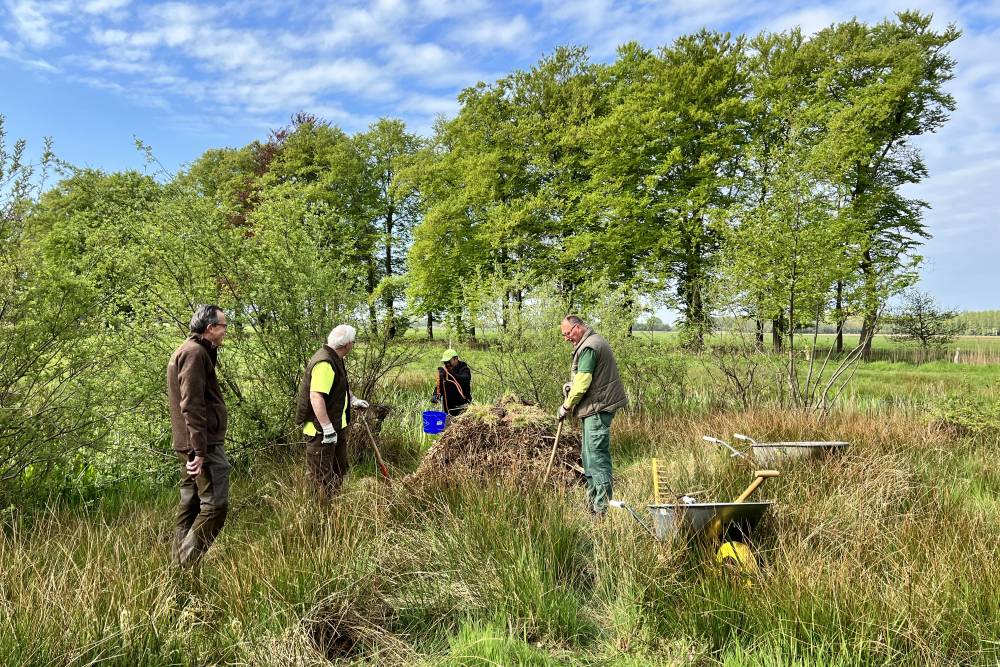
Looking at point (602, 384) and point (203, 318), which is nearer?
point (203, 318)

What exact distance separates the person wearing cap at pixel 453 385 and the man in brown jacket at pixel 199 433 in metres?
4.82

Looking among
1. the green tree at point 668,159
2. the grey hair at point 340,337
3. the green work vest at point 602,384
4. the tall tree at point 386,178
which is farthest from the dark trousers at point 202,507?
the tall tree at point 386,178

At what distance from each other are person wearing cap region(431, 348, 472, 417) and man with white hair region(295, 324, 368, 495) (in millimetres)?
3526

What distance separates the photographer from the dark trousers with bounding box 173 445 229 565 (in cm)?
417

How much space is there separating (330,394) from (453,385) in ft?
13.7

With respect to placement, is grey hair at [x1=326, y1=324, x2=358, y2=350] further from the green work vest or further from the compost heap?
the green work vest

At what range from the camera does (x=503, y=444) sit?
6.06 metres

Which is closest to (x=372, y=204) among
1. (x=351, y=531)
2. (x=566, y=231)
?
(x=566, y=231)

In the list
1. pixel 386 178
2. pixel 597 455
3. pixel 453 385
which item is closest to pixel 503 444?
pixel 597 455

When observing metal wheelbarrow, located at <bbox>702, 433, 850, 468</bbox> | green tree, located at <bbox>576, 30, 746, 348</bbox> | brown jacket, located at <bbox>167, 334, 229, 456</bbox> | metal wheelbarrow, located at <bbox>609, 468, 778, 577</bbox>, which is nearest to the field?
metal wheelbarrow, located at <bbox>609, 468, 778, 577</bbox>

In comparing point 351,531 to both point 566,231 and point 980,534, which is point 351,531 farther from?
point 566,231

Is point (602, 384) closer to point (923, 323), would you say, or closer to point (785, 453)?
point (785, 453)

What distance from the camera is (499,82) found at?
24.4m

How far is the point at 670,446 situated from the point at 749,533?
3733mm
